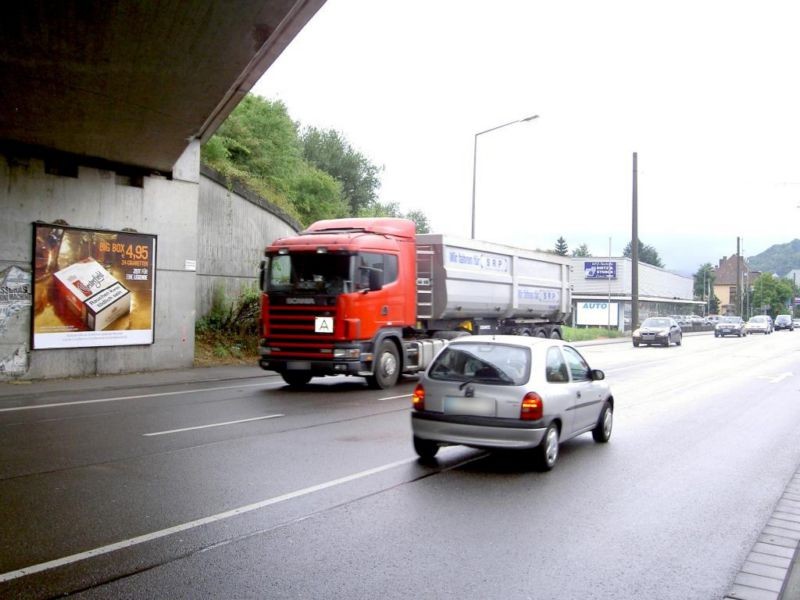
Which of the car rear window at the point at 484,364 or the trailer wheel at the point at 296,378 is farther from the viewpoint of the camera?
the trailer wheel at the point at 296,378

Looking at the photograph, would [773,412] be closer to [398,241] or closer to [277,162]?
[398,241]

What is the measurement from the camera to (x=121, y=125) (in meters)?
14.3

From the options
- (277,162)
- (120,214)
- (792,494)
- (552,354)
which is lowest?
(792,494)

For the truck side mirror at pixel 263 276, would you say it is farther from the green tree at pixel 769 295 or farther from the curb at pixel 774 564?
the green tree at pixel 769 295

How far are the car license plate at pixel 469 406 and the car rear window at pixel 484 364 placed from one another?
0.22 m

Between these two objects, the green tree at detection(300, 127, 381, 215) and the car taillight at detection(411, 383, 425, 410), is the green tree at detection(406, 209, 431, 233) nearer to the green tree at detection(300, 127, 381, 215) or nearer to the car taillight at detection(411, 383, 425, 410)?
the green tree at detection(300, 127, 381, 215)

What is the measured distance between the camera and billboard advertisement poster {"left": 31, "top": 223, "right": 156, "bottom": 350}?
15891 mm

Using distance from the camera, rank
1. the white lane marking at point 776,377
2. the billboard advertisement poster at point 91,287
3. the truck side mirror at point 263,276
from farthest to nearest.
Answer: the white lane marking at point 776,377 < the billboard advertisement poster at point 91,287 < the truck side mirror at point 263,276

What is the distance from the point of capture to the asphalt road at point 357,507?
459cm

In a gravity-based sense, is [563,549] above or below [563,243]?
below

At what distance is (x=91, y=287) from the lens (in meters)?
16.8

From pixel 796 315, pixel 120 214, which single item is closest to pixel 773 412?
pixel 120 214

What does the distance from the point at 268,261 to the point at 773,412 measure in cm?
994

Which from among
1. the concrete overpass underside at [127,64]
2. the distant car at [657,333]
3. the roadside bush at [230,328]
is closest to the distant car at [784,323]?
the distant car at [657,333]
